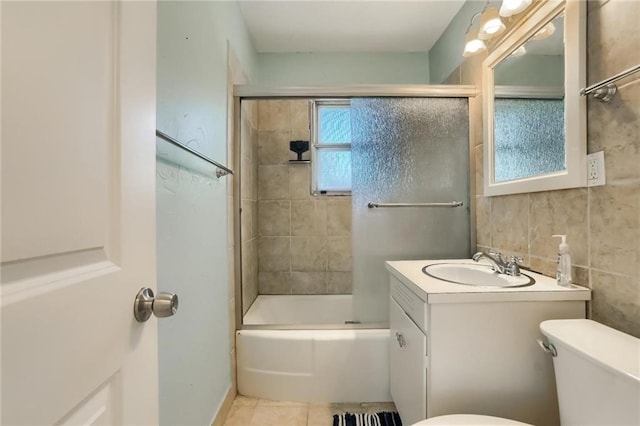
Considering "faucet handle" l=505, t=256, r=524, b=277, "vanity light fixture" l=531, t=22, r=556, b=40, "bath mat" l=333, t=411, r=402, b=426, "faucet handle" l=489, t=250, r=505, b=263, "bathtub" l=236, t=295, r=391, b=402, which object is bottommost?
"bath mat" l=333, t=411, r=402, b=426

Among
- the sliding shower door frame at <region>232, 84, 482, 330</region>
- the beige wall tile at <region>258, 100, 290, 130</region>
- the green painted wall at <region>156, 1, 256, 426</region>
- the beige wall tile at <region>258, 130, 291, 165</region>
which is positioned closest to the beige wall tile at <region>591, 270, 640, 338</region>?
the sliding shower door frame at <region>232, 84, 482, 330</region>

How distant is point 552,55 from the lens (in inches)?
47.3

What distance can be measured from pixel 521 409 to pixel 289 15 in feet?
8.27

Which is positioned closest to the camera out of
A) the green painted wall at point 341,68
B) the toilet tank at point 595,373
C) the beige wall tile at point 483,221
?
the toilet tank at point 595,373

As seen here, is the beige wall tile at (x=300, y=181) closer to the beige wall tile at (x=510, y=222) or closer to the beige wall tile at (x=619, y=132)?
the beige wall tile at (x=510, y=222)

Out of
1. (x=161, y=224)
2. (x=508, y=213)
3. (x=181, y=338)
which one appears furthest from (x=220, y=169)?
(x=508, y=213)

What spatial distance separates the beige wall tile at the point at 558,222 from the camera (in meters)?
1.08

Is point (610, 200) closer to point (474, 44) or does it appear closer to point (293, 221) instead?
point (474, 44)

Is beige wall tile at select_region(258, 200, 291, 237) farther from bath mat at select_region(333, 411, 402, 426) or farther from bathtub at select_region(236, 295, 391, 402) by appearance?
bath mat at select_region(333, 411, 402, 426)

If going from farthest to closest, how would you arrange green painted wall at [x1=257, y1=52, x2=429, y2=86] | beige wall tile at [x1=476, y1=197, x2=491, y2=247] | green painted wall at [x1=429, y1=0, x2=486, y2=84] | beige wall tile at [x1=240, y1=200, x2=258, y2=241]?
green painted wall at [x1=257, y1=52, x2=429, y2=86] → beige wall tile at [x1=240, y1=200, x2=258, y2=241] → green painted wall at [x1=429, y1=0, x2=486, y2=84] → beige wall tile at [x1=476, y1=197, x2=491, y2=247]

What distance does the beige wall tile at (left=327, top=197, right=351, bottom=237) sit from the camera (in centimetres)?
270

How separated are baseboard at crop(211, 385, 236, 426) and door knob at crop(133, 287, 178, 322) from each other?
119 cm

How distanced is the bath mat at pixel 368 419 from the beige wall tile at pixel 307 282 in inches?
46.3

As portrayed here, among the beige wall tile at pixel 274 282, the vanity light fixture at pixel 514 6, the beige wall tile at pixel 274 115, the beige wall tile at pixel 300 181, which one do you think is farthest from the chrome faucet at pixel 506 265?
the beige wall tile at pixel 274 115
